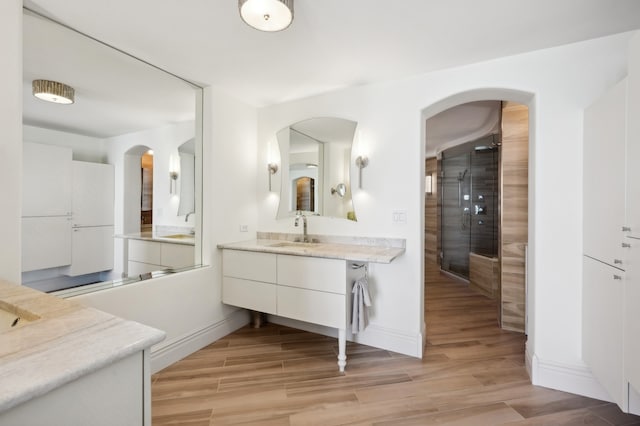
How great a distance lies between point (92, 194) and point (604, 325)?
330 cm

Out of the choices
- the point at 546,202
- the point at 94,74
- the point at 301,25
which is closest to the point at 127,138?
the point at 94,74

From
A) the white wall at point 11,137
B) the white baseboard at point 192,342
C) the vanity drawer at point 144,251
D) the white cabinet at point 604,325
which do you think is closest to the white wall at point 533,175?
the white cabinet at point 604,325

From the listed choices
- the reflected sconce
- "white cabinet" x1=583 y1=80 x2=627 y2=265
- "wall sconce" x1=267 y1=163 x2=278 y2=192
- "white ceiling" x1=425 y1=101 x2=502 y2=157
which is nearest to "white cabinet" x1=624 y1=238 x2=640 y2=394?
"white cabinet" x1=583 y1=80 x2=627 y2=265

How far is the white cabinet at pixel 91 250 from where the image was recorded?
195cm

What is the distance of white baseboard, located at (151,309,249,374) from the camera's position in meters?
2.21

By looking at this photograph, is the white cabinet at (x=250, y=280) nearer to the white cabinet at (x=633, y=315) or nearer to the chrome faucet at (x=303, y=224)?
the chrome faucet at (x=303, y=224)

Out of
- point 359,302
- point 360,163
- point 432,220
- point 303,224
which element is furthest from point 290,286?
point 432,220

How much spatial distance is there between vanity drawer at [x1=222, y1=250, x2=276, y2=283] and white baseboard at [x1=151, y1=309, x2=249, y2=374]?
50 cm

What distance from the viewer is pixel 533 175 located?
2090 mm

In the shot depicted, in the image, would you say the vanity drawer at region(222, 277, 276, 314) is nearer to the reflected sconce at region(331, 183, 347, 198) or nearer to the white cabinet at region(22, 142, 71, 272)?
the reflected sconce at region(331, 183, 347, 198)

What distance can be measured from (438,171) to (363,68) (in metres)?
3.68

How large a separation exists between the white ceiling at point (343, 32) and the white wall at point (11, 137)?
22 centimetres

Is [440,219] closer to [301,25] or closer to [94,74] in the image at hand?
[301,25]

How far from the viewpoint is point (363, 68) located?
7.59ft
